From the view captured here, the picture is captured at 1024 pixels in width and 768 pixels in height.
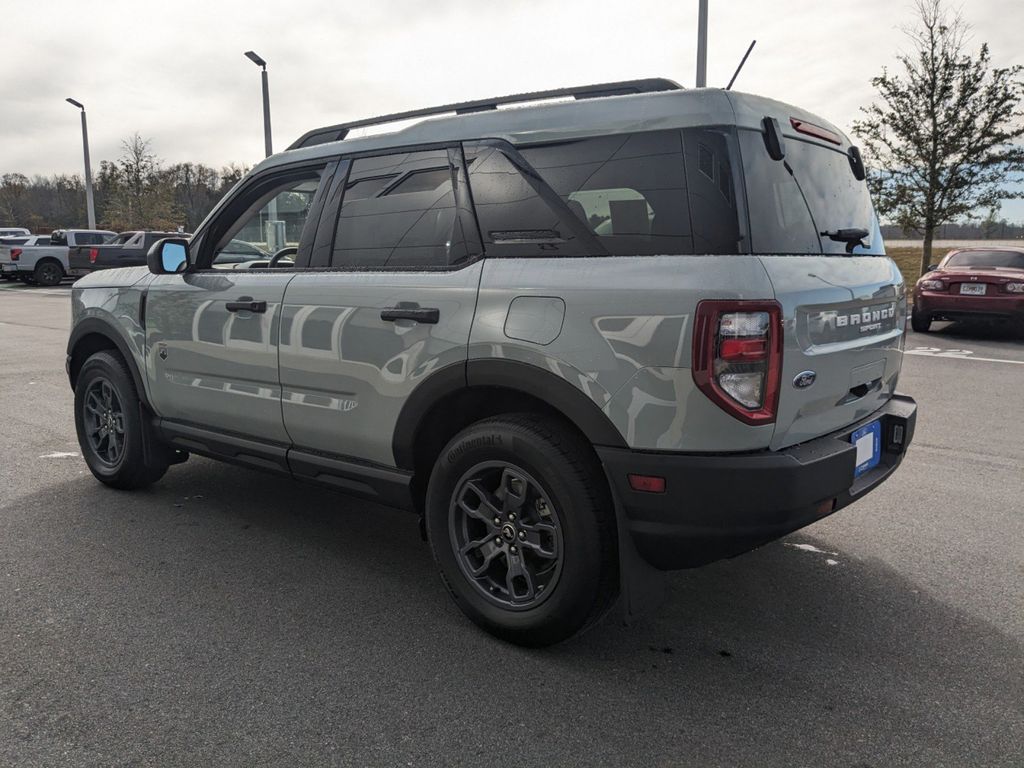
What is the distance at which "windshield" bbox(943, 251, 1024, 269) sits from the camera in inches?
490

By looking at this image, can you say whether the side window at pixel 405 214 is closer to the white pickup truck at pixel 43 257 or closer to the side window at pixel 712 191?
the side window at pixel 712 191

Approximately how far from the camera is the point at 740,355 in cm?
239

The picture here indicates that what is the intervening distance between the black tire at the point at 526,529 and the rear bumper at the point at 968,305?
11.1 metres

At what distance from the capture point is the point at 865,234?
3.17 metres

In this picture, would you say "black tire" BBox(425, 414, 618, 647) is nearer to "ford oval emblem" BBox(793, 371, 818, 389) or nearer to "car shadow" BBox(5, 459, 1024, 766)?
"car shadow" BBox(5, 459, 1024, 766)

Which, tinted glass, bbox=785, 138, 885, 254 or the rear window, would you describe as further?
tinted glass, bbox=785, 138, 885, 254

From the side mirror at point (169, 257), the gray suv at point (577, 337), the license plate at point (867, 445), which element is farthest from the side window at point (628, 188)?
the side mirror at point (169, 257)

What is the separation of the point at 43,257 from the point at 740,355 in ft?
100

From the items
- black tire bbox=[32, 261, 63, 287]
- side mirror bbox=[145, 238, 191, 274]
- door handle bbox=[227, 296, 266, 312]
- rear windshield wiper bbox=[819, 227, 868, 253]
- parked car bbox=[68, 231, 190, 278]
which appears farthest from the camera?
black tire bbox=[32, 261, 63, 287]

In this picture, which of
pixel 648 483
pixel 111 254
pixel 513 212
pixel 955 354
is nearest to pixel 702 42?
pixel 955 354

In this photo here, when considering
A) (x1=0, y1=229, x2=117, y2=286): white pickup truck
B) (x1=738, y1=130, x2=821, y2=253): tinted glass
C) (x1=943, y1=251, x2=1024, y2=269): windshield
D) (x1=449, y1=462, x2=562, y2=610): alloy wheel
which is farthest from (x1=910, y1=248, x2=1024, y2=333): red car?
(x1=0, y1=229, x2=117, y2=286): white pickup truck

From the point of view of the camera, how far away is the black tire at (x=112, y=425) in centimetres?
449

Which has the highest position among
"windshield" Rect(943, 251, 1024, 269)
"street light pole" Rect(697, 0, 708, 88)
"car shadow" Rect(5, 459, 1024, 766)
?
"street light pole" Rect(697, 0, 708, 88)

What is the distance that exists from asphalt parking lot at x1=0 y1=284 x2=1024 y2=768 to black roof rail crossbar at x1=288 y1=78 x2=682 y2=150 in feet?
6.20
